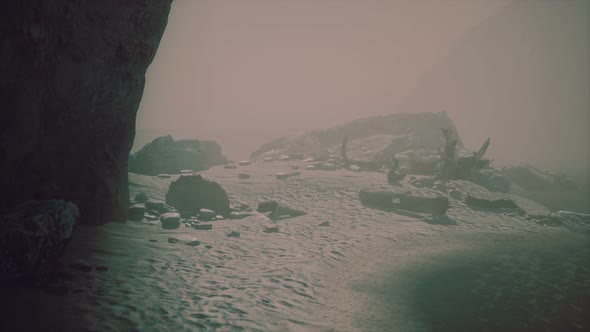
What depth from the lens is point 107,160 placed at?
649 cm

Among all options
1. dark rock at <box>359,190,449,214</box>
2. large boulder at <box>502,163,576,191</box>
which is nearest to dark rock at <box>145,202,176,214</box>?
dark rock at <box>359,190,449,214</box>

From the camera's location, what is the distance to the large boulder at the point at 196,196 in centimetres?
1024

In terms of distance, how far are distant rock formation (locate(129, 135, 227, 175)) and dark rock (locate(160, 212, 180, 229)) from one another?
8634 mm

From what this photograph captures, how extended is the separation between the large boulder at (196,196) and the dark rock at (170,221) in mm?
1569

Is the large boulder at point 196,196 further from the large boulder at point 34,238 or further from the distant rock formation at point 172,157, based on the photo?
the distant rock formation at point 172,157

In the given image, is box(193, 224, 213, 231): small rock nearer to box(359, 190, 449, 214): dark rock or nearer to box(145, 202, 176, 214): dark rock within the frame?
box(145, 202, 176, 214): dark rock

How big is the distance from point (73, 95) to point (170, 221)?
12.8 ft

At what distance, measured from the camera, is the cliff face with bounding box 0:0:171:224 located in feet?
14.3

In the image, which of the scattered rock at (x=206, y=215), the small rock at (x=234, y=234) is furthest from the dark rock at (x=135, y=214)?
the small rock at (x=234, y=234)

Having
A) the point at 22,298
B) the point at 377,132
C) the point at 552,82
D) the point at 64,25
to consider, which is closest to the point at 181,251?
the point at 22,298

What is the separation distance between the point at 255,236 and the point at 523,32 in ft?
303

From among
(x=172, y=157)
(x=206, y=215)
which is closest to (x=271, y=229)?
(x=206, y=215)

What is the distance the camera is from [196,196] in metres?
10.4

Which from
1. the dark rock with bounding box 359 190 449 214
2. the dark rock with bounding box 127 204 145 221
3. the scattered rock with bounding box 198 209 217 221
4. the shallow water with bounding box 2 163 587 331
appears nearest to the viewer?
the shallow water with bounding box 2 163 587 331
